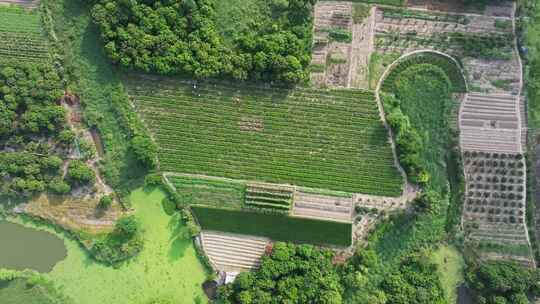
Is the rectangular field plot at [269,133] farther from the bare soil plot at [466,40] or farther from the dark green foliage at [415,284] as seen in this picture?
the dark green foliage at [415,284]

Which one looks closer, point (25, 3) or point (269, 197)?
point (269, 197)

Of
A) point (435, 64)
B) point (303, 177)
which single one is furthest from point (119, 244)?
point (435, 64)

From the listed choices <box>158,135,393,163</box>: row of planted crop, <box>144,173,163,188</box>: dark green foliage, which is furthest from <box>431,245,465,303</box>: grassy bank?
<box>144,173,163,188</box>: dark green foliage

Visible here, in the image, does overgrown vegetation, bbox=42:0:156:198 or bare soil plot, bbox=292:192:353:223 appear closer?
bare soil plot, bbox=292:192:353:223

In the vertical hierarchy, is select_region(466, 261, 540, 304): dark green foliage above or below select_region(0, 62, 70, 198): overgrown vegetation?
below

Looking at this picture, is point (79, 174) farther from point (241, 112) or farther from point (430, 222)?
point (430, 222)

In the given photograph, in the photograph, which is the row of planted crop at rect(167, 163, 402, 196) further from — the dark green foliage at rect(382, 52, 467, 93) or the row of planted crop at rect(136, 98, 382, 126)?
the dark green foliage at rect(382, 52, 467, 93)
